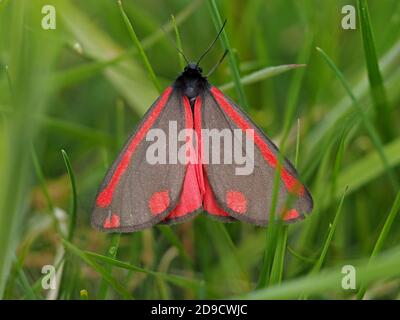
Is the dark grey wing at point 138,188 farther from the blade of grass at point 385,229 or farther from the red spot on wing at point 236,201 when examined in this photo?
the blade of grass at point 385,229

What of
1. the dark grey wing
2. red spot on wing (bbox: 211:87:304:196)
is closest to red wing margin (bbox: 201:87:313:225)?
red spot on wing (bbox: 211:87:304:196)

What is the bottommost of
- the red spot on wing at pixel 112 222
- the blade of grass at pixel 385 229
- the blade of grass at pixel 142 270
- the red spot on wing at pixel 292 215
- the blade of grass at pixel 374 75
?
the blade of grass at pixel 142 270

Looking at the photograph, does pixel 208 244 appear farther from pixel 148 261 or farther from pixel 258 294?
pixel 258 294

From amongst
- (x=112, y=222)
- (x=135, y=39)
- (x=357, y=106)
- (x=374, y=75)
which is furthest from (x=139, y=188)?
(x=374, y=75)

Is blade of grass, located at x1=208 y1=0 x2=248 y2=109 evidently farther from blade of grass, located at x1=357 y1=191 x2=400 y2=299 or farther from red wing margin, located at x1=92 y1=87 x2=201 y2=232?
blade of grass, located at x1=357 y1=191 x2=400 y2=299

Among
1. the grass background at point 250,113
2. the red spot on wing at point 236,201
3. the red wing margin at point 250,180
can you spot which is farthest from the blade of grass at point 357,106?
the red spot on wing at point 236,201
